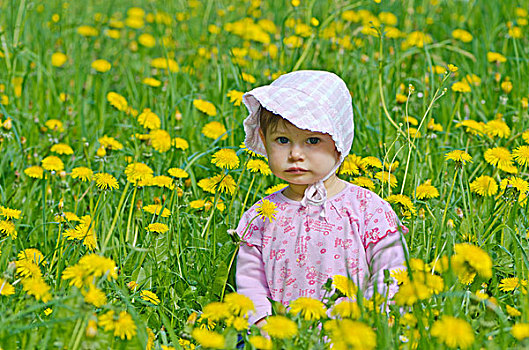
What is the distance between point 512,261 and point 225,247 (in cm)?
85

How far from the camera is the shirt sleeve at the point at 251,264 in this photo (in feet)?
6.82

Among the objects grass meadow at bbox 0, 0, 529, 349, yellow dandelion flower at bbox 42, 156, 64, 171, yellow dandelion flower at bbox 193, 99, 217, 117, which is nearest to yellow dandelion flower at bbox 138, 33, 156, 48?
grass meadow at bbox 0, 0, 529, 349

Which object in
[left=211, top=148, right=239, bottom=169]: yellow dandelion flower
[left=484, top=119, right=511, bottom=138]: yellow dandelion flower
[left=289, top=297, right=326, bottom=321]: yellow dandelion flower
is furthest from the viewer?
[left=484, top=119, right=511, bottom=138]: yellow dandelion flower

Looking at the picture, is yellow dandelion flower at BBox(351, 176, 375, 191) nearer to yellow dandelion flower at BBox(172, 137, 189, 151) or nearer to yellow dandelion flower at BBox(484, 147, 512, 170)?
yellow dandelion flower at BBox(484, 147, 512, 170)

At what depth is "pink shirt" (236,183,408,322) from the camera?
1989 millimetres

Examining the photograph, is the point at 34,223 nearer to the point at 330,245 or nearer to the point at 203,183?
the point at 203,183

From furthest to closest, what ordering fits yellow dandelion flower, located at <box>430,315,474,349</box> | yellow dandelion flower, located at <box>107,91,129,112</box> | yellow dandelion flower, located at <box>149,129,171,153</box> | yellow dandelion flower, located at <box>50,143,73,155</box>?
1. yellow dandelion flower, located at <box>107,91,129,112</box>
2. yellow dandelion flower, located at <box>50,143,73,155</box>
3. yellow dandelion flower, located at <box>149,129,171,153</box>
4. yellow dandelion flower, located at <box>430,315,474,349</box>

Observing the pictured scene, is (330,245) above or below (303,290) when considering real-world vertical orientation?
above

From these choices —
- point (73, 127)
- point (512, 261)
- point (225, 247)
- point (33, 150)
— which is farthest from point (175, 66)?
point (512, 261)

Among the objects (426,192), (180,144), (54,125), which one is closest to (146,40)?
(54,125)

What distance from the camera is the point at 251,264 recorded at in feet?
6.90

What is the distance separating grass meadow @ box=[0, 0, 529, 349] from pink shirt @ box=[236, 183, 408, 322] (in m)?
0.11

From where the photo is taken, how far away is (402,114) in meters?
3.05

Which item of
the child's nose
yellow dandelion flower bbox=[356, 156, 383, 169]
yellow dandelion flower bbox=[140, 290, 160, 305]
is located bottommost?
yellow dandelion flower bbox=[140, 290, 160, 305]
